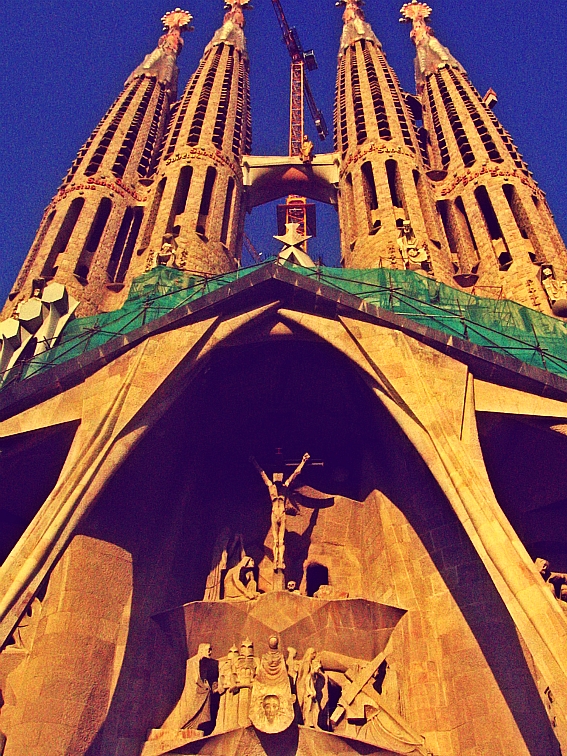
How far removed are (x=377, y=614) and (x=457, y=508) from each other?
3.10m

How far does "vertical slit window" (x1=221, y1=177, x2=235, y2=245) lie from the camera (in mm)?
21344

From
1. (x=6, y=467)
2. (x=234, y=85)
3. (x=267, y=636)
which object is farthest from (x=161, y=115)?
(x=267, y=636)

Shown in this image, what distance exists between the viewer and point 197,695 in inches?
421

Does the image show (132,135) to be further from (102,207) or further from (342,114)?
(342,114)

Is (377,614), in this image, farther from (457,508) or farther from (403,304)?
(403,304)

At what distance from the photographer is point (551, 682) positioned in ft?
24.0

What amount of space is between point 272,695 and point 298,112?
3176 centimetres

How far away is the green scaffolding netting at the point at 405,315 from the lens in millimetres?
11992

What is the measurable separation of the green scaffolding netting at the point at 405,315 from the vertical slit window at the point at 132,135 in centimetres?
1001

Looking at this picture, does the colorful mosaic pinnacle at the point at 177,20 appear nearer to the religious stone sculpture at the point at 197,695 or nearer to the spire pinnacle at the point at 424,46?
the spire pinnacle at the point at 424,46

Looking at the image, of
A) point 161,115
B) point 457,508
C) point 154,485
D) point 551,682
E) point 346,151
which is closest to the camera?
point 551,682

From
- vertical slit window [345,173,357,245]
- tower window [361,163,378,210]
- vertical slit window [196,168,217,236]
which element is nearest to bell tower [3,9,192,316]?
vertical slit window [196,168,217,236]

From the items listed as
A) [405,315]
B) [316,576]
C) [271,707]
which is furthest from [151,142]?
[271,707]

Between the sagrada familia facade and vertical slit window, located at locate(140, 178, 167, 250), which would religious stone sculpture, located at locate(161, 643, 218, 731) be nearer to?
the sagrada familia facade
